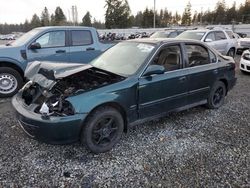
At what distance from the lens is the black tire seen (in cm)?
504

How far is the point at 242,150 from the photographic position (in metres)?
3.56

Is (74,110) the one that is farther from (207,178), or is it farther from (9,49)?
(9,49)

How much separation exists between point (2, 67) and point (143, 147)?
4.22m

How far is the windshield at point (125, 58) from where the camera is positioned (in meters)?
3.84

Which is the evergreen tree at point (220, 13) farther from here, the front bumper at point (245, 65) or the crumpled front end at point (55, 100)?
the crumpled front end at point (55, 100)

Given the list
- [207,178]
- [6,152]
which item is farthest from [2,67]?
[207,178]

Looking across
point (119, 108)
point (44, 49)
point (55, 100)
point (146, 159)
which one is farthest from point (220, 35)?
point (55, 100)

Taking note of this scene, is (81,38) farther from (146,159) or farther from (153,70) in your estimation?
(146,159)

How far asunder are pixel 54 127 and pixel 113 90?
0.93 m

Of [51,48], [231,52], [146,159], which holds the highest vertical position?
[51,48]

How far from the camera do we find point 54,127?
2.96 meters

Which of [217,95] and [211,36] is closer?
[217,95]

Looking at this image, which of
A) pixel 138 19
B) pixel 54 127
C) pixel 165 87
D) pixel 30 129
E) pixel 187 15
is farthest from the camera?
pixel 138 19

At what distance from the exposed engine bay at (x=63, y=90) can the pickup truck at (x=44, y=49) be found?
2.37 meters
